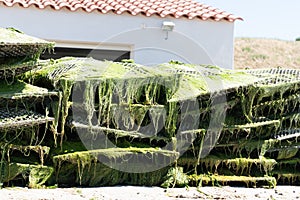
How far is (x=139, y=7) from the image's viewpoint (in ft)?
44.3

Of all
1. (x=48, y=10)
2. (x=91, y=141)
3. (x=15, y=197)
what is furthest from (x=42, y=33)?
(x=15, y=197)

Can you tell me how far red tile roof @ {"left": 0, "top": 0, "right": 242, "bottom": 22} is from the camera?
41.0 ft

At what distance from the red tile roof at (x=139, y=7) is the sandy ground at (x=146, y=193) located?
655 cm

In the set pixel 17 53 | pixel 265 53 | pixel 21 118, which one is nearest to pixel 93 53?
pixel 17 53

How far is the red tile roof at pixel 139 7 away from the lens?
41.0 ft

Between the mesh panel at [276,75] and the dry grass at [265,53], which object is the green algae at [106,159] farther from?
the dry grass at [265,53]

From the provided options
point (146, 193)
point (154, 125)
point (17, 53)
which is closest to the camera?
point (146, 193)

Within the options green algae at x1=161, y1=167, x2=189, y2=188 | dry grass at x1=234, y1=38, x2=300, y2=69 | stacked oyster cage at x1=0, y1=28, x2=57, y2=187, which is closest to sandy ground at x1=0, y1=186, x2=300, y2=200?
green algae at x1=161, y1=167, x2=189, y2=188

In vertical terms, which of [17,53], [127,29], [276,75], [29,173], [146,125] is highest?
[127,29]

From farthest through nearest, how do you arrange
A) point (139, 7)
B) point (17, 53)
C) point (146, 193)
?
point (139, 7)
point (17, 53)
point (146, 193)

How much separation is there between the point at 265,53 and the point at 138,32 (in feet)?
81.2

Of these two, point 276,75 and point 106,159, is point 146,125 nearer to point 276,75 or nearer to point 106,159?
point 106,159

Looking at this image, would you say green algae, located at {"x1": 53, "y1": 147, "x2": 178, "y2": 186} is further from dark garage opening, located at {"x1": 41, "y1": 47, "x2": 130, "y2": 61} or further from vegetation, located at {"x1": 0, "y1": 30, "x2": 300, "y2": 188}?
dark garage opening, located at {"x1": 41, "y1": 47, "x2": 130, "y2": 61}

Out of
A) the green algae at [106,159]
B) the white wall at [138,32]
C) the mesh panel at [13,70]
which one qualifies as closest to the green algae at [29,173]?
the green algae at [106,159]
